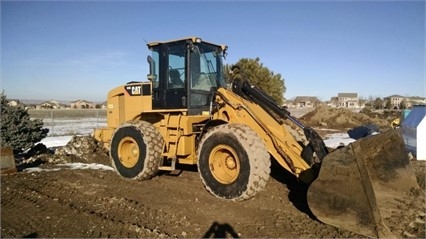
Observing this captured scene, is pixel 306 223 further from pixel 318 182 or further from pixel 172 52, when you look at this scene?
pixel 172 52

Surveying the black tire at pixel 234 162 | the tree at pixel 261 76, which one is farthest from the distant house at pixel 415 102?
the black tire at pixel 234 162

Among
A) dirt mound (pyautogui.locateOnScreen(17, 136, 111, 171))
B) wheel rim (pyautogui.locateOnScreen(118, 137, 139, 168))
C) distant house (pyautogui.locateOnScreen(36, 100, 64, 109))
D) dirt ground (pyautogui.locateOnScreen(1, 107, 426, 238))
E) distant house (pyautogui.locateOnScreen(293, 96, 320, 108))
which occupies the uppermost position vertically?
distant house (pyautogui.locateOnScreen(293, 96, 320, 108))

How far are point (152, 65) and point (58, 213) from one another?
153 inches

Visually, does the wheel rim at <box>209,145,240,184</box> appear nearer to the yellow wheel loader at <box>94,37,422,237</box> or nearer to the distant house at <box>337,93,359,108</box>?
the yellow wheel loader at <box>94,37,422,237</box>

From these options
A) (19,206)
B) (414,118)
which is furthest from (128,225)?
(414,118)

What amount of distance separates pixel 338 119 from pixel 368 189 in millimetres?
24420

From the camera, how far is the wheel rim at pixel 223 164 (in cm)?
635

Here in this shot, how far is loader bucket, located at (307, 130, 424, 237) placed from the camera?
14.9ft

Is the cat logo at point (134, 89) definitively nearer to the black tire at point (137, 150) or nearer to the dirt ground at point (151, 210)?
the black tire at point (137, 150)

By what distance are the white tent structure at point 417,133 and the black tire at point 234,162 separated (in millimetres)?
6718

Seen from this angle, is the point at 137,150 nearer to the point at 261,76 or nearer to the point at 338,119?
the point at 261,76

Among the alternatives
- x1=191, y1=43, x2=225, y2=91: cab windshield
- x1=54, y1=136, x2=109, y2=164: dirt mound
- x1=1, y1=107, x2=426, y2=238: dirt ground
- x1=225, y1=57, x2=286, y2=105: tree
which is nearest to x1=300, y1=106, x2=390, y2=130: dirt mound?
x1=225, y1=57, x2=286, y2=105: tree

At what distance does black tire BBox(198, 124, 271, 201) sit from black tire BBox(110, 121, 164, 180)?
1480mm

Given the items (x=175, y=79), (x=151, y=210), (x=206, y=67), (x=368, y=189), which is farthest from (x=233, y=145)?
(x=175, y=79)
